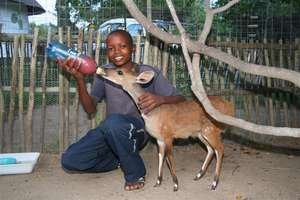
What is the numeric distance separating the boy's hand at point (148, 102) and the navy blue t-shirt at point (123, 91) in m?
0.29

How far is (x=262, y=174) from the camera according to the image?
5.23m

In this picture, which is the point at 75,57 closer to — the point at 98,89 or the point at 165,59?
the point at 98,89

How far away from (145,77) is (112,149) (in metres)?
0.91

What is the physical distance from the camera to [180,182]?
16.1 feet

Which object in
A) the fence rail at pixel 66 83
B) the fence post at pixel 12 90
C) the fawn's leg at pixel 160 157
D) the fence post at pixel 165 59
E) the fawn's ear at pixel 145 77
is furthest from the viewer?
the fence post at pixel 165 59

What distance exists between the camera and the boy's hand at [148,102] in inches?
178

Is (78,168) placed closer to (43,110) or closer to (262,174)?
(43,110)

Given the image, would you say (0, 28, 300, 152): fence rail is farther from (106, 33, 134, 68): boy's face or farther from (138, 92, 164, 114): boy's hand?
(138, 92, 164, 114): boy's hand

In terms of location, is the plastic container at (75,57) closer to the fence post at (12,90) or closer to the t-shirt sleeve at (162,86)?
the t-shirt sleeve at (162,86)

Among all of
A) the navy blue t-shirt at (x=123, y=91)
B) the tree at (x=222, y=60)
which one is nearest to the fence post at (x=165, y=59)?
the navy blue t-shirt at (x=123, y=91)

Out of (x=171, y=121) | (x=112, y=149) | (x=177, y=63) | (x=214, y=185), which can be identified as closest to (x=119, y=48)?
(x=171, y=121)

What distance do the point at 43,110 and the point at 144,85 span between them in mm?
1838

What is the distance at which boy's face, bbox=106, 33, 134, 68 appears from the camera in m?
4.66

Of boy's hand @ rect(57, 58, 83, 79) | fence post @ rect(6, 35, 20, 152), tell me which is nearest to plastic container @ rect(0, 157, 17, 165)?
fence post @ rect(6, 35, 20, 152)
